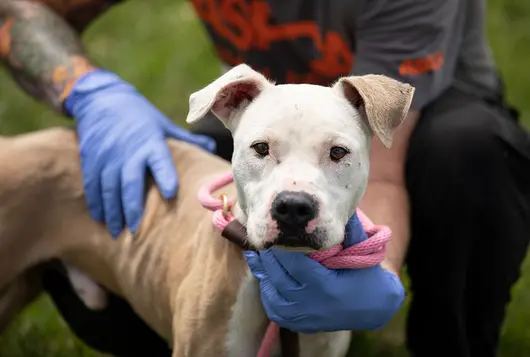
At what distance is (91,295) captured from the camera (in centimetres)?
223

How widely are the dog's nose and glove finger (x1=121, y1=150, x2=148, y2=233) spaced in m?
0.64

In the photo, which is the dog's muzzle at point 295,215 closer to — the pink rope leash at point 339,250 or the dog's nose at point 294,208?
the dog's nose at point 294,208

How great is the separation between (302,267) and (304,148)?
0.89 feet

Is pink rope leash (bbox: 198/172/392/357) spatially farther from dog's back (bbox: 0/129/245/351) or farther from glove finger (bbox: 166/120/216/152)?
glove finger (bbox: 166/120/216/152)

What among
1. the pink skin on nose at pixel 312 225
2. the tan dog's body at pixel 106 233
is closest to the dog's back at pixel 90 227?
the tan dog's body at pixel 106 233

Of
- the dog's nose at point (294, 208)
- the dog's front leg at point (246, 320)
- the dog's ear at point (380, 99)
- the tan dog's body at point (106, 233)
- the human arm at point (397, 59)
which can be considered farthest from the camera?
the human arm at point (397, 59)

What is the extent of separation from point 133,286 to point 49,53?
684 millimetres

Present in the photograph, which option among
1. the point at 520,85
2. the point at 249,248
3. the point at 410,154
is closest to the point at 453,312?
the point at 410,154

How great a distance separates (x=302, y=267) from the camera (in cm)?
163

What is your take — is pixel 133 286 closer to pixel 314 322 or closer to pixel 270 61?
pixel 314 322

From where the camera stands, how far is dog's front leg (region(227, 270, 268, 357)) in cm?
173

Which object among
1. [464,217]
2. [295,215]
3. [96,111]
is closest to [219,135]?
[96,111]

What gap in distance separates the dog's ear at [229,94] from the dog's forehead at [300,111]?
32 millimetres

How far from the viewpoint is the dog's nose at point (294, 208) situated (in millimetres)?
1400
